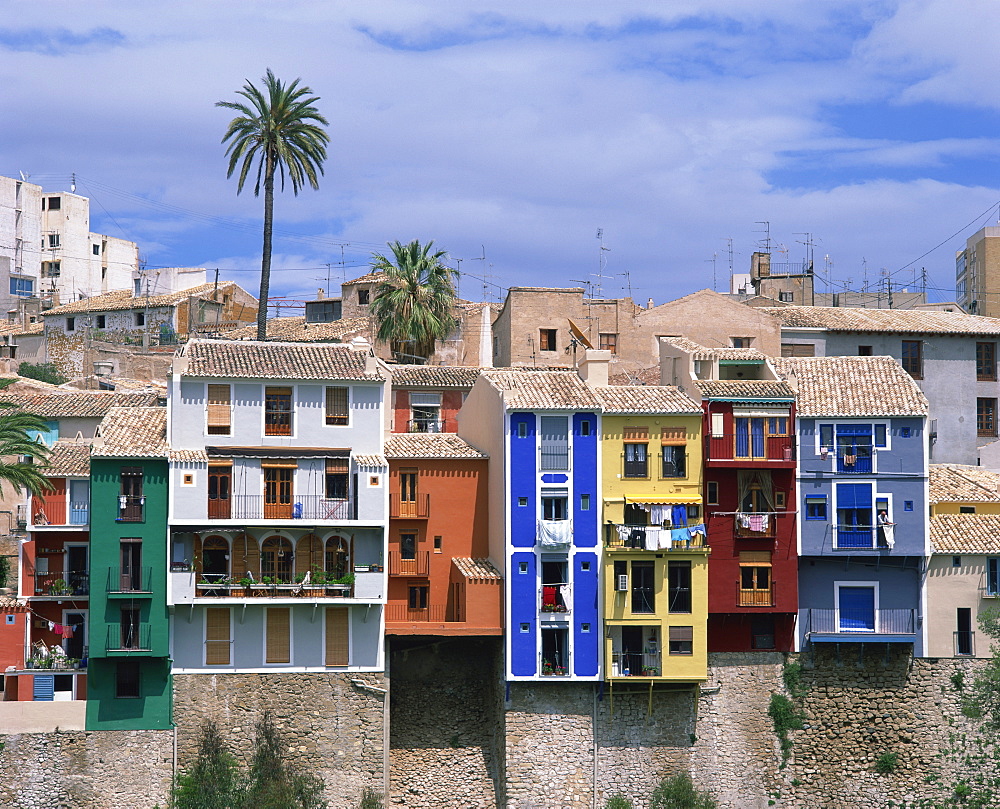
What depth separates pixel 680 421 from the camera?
56.3m

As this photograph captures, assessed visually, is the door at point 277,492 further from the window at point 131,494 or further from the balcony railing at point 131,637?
the balcony railing at point 131,637

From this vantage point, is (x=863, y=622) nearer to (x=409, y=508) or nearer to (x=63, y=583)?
(x=409, y=508)

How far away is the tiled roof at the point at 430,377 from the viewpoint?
6717 centimetres

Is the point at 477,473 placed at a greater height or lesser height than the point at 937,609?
greater

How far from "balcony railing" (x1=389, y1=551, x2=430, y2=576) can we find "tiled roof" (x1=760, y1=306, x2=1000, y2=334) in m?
25.9

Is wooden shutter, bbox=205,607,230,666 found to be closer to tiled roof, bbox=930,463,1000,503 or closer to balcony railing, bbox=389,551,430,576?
balcony railing, bbox=389,551,430,576

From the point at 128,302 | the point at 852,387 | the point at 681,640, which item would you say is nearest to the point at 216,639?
the point at 681,640

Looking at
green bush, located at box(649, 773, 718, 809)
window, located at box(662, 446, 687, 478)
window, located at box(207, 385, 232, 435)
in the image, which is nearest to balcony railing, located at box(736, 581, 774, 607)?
window, located at box(662, 446, 687, 478)

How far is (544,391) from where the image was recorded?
185 feet

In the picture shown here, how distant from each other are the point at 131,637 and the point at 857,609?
89.6 feet

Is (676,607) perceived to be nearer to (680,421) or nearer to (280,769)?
(680,421)

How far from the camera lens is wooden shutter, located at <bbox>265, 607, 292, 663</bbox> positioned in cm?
5397

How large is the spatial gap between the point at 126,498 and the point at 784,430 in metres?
24.7

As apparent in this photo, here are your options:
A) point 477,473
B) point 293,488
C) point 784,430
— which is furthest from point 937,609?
point 293,488
